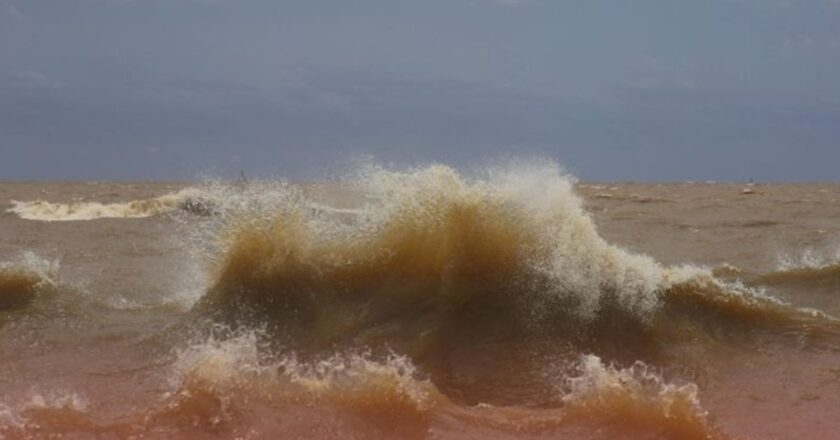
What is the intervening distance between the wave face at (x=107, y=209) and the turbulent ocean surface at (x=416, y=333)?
1147cm

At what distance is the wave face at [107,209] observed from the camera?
21.4 meters

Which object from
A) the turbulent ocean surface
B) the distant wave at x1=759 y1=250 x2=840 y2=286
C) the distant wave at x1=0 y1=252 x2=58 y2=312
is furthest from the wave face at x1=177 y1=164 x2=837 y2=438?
the distant wave at x1=759 y1=250 x2=840 y2=286

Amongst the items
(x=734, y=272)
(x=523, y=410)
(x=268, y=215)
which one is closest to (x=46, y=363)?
(x=268, y=215)

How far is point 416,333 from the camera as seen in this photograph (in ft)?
24.4

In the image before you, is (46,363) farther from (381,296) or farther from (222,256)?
(381,296)

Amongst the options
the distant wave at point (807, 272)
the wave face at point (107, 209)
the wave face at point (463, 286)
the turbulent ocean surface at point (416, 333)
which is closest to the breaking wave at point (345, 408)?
the turbulent ocean surface at point (416, 333)

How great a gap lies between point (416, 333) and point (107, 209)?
1717cm

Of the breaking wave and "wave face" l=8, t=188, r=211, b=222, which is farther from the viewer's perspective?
"wave face" l=8, t=188, r=211, b=222

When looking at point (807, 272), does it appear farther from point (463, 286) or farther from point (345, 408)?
point (345, 408)

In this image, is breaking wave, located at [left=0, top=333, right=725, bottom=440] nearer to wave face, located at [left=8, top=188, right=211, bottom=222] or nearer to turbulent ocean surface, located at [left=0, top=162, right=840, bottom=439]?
turbulent ocean surface, located at [left=0, top=162, right=840, bottom=439]

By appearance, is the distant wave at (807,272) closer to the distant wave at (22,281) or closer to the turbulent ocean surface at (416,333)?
the turbulent ocean surface at (416,333)

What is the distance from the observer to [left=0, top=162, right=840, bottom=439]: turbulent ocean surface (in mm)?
5730

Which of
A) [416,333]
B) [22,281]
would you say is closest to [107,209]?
[22,281]

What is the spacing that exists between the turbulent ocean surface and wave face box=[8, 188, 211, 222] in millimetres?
11466
